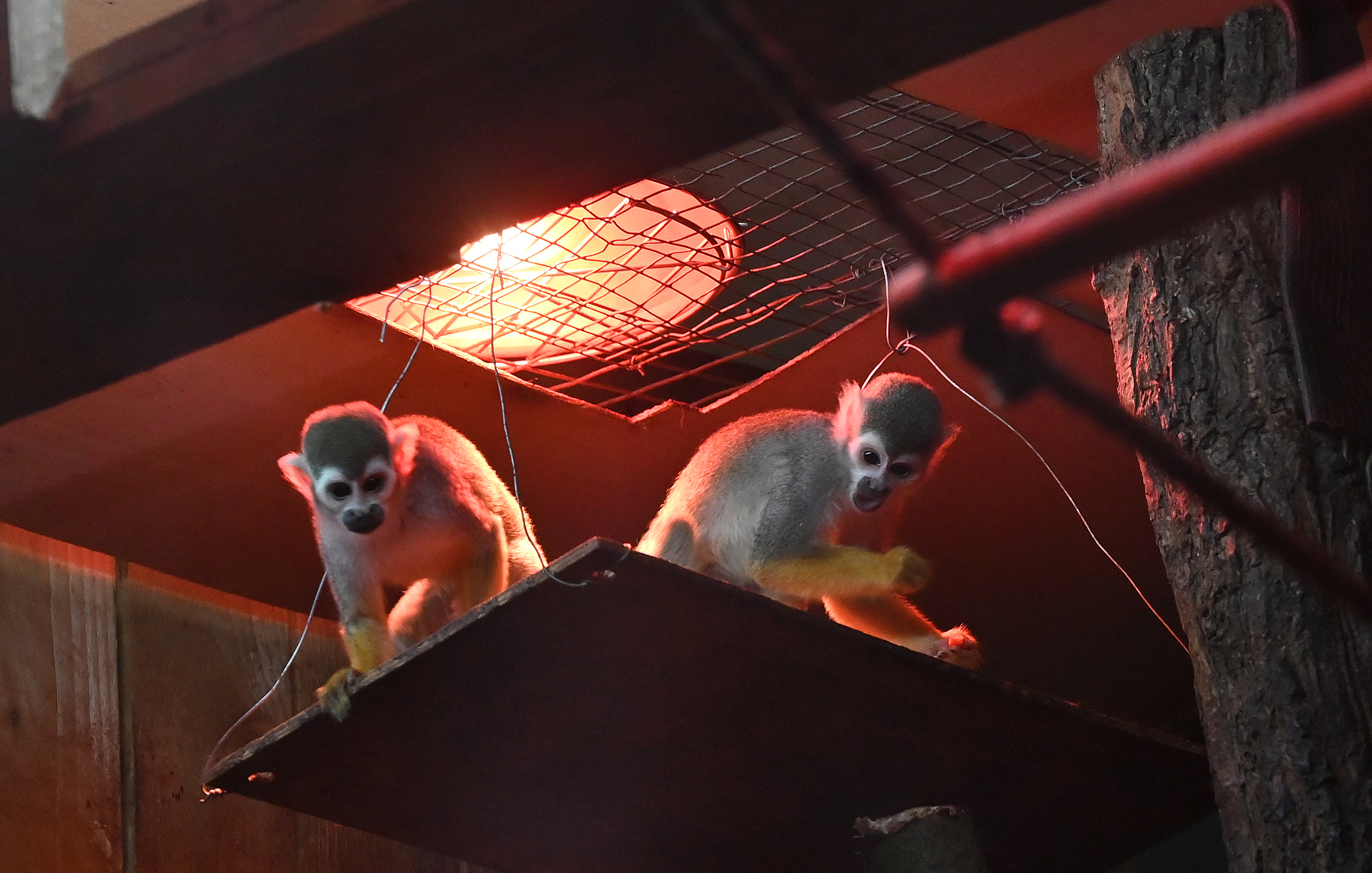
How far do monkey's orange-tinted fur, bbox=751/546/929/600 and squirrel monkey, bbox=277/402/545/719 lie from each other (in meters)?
0.61

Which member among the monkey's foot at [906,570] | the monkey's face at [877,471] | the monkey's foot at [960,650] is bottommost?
the monkey's foot at [960,650]

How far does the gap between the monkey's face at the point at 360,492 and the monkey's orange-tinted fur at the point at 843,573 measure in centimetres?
96

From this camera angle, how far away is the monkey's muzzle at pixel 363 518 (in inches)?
114

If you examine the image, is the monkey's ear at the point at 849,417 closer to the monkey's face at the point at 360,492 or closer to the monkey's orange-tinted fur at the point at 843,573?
the monkey's orange-tinted fur at the point at 843,573

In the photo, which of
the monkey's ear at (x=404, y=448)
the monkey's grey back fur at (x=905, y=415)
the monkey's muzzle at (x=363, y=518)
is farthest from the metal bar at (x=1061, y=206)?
the monkey's grey back fur at (x=905, y=415)

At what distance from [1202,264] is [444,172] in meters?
1.64

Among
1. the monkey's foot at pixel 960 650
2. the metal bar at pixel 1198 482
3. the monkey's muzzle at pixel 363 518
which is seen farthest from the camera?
the monkey's foot at pixel 960 650

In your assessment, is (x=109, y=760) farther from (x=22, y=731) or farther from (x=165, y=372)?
(x=165, y=372)

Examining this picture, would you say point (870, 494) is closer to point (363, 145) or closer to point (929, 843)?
point (929, 843)

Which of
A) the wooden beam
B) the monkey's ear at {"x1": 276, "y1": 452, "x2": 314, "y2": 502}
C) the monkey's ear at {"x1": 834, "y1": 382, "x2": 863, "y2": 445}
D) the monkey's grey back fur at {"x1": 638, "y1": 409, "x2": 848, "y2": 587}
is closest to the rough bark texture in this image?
the monkey's ear at {"x1": 834, "y1": 382, "x2": 863, "y2": 445}

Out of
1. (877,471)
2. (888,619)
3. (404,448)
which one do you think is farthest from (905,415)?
(404,448)

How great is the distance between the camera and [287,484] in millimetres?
3686

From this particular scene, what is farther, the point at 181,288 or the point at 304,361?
the point at 304,361

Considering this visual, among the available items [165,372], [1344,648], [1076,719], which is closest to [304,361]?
[165,372]
